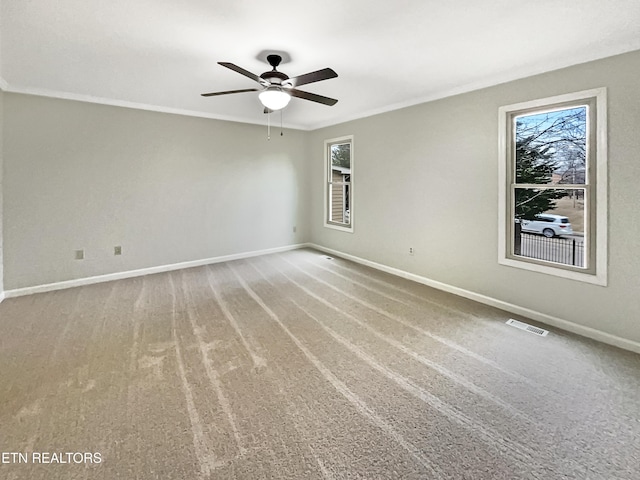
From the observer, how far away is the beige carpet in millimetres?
1580

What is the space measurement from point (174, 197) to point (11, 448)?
392cm

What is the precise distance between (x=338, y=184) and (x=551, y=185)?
3.68 m

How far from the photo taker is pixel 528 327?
10.2ft

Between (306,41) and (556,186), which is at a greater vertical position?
(306,41)

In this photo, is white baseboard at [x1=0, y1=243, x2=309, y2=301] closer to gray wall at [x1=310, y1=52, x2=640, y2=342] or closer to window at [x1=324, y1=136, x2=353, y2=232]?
window at [x1=324, y1=136, x2=353, y2=232]

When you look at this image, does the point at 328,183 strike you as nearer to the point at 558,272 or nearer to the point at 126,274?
the point at 126,274

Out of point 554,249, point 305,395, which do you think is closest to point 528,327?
point 554,249


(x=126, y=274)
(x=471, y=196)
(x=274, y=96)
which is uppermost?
(x=274, y=96)

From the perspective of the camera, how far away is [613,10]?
2115 mm

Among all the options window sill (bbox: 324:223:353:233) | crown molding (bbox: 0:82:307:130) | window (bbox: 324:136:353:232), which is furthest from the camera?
window (bbox: 324:136:353:232)

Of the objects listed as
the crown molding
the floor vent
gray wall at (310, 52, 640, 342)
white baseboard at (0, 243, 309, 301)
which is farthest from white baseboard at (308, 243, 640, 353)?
the crown molding

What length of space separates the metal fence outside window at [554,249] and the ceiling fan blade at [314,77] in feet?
8.71

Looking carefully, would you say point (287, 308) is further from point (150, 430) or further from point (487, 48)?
point (487, 48)

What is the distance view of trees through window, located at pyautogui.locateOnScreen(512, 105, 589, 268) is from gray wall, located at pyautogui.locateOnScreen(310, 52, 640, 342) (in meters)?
0.22
